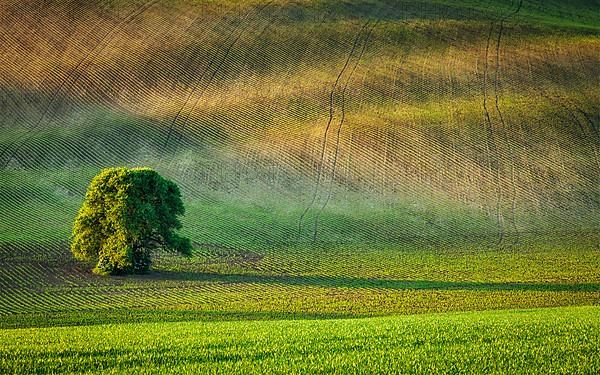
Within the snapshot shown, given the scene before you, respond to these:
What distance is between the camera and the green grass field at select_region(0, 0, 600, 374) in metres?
15.8

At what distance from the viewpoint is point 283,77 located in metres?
64.2

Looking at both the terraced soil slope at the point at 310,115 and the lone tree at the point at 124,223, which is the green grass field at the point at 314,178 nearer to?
the terraced soil slope at the point at 310,115

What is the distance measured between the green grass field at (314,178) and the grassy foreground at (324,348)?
0.08 m

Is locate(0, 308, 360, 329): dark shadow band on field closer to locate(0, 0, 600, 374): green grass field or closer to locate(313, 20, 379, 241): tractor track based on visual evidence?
locate(0, 0, 600, 374): green grass field

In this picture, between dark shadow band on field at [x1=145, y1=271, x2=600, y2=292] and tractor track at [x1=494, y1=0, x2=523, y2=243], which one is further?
tractor track at [x1=494, y1=0, x2=523, y2=243]

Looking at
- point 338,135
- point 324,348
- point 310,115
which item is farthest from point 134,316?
point 310,115

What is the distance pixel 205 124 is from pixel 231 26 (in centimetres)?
1671

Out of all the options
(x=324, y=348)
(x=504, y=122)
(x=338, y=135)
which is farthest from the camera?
(x=504, y=122)

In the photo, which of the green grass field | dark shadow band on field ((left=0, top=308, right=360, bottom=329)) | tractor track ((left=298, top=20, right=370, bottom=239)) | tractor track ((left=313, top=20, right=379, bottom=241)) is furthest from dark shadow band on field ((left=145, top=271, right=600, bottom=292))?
tractor track ((left=298, top=20, right=370, bottom=239))

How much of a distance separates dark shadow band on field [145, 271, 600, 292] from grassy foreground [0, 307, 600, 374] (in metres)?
12.4

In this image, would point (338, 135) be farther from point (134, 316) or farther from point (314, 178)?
point (134, 316)

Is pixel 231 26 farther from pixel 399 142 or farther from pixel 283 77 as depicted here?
pixel 399 142

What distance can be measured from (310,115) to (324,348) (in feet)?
149

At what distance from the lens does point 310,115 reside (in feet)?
194
